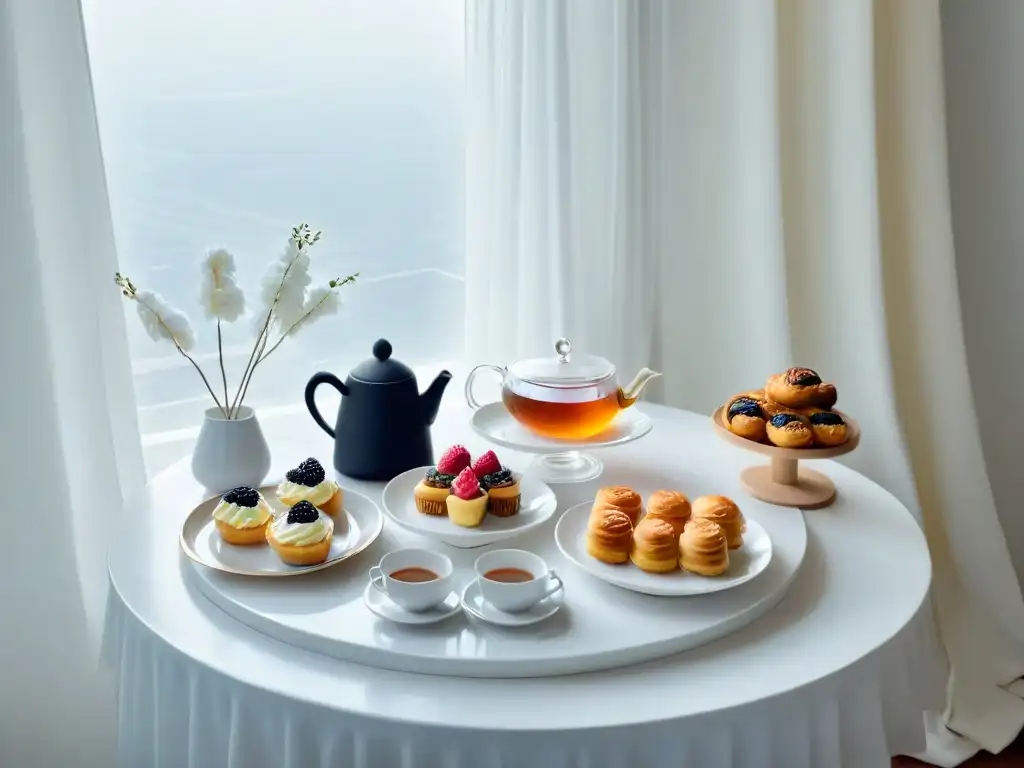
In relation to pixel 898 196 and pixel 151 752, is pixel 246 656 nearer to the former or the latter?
pixel 151 752

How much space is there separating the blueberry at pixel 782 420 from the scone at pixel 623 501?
0.22 metres

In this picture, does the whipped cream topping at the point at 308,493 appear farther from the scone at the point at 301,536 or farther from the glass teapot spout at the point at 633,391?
the glass teapot spout at the point at 633,391

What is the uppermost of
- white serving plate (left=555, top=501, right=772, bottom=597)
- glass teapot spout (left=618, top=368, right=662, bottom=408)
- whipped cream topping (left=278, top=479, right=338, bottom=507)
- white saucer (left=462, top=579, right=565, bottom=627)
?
glass teapot spout (left=618, top=368, right=662, bottom=408)

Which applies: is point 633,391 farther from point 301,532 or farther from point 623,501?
point 301,532

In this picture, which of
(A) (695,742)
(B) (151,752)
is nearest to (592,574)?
(A) (695,742)

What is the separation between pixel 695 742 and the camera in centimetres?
91

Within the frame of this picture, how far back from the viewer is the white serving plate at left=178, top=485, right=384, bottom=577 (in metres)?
1.11

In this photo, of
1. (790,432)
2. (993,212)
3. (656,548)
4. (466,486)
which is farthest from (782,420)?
(993,212)

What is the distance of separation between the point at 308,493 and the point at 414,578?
21 cm

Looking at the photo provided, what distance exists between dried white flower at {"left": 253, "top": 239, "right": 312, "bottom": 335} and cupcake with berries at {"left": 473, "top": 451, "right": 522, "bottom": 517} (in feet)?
1.01

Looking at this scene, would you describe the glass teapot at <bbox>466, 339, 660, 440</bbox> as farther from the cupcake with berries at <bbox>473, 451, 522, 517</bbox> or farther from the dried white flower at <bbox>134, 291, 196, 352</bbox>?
the dried white flower at <bbox>134, 291, 196, 352</bbox>

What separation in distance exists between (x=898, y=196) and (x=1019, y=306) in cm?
36

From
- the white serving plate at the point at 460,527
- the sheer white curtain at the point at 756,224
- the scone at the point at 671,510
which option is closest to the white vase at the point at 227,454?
the white serving plate at the point at 460,527

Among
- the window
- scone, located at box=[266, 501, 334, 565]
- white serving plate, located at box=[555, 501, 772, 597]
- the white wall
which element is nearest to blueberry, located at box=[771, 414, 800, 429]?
white serving plate, located at box=[555, 501, 772, 597]
